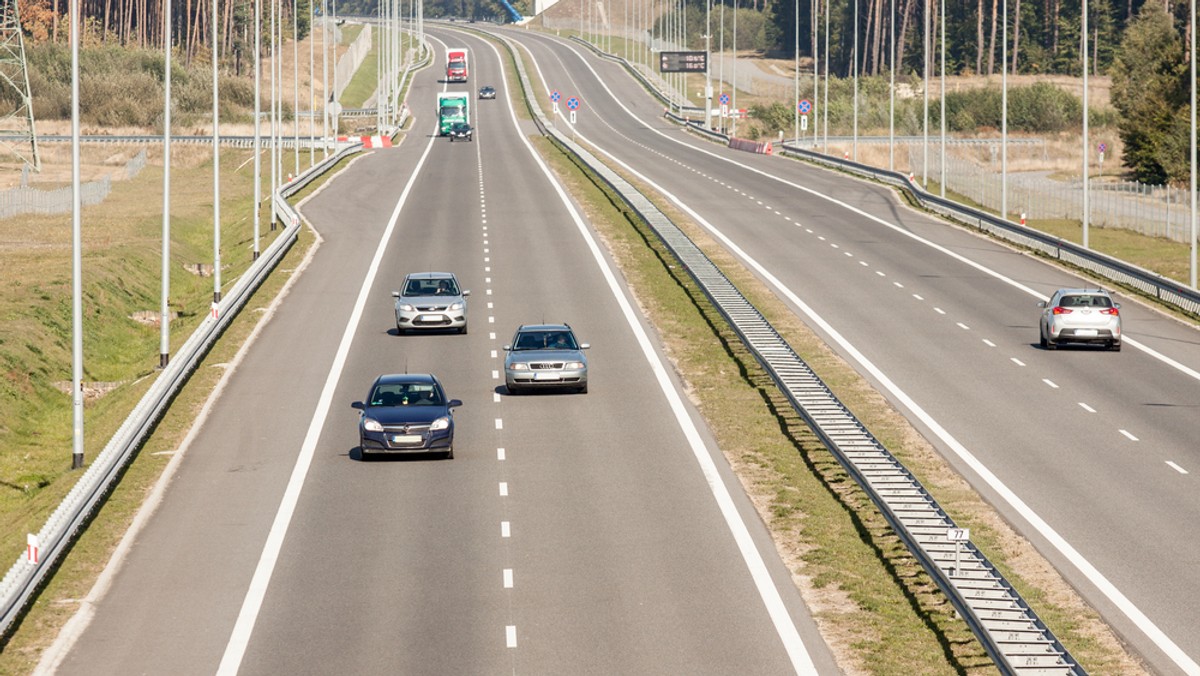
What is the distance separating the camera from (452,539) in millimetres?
25734

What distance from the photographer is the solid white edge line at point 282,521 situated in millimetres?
20547

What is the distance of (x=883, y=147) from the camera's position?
132m

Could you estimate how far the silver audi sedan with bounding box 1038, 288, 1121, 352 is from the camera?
1706 inches

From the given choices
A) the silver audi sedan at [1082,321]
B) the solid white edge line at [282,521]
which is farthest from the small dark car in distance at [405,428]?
the silver audi sedan at [1082,321]

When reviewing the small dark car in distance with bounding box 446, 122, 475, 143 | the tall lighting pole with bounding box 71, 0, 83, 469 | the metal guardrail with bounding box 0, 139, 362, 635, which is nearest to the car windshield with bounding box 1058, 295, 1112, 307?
the metal guardrail with bounding box 0, 139, 362, 635

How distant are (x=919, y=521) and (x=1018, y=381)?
15619 mm

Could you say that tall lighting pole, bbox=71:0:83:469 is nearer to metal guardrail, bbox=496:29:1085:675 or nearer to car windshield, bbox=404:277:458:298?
metal guardrail, bbox=496:29:1085:675

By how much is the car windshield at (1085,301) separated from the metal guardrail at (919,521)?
26.4ft

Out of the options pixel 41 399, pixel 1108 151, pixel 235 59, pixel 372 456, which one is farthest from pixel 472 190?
pixel 235 59

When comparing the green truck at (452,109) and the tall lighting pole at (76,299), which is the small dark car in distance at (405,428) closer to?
the tall lighting pole at (76,299)

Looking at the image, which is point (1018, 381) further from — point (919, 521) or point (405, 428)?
point (405, 428)

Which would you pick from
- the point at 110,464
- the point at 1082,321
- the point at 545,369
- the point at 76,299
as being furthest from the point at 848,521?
the point at 1082,321

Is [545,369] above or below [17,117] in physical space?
below

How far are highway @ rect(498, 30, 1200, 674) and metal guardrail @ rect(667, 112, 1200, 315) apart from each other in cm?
106
